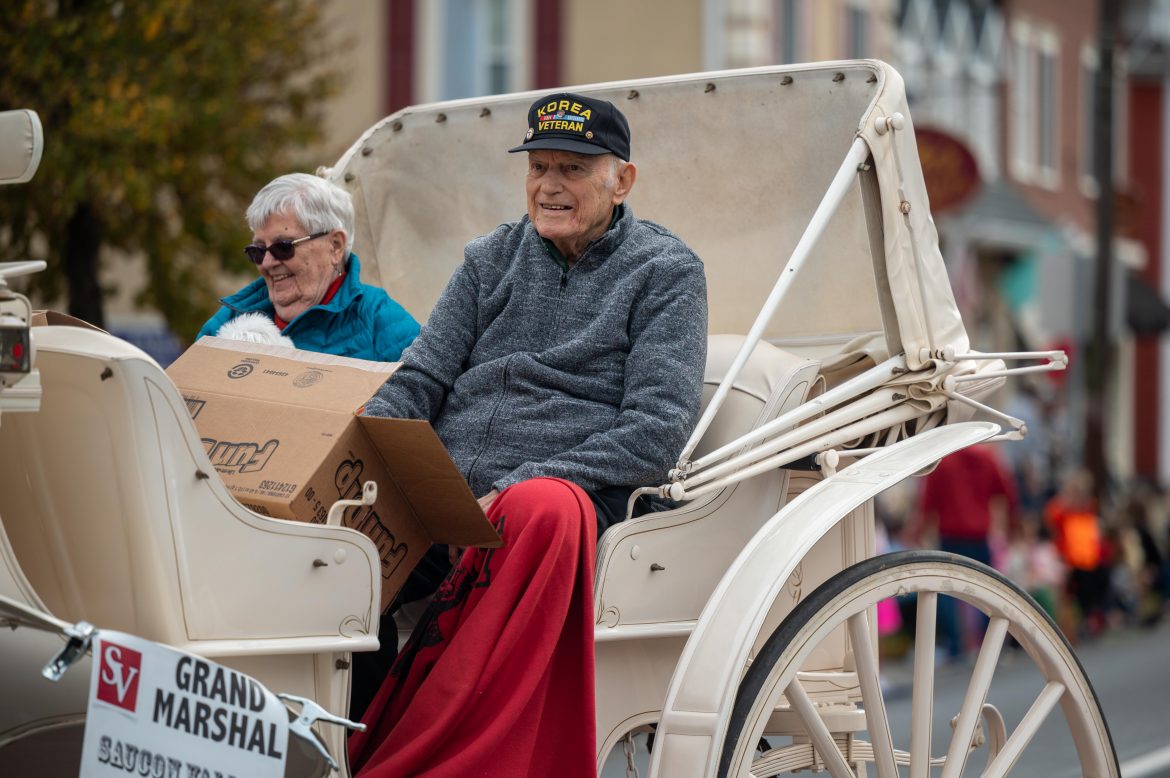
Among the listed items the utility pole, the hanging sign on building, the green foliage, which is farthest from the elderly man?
the utility pole

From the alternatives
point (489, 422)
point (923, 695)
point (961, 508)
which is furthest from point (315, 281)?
point (961, 508)

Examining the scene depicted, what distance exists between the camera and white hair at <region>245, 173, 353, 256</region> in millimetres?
4344

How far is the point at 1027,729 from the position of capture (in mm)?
4227

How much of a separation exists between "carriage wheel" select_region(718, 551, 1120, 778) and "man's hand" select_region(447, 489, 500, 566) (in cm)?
67

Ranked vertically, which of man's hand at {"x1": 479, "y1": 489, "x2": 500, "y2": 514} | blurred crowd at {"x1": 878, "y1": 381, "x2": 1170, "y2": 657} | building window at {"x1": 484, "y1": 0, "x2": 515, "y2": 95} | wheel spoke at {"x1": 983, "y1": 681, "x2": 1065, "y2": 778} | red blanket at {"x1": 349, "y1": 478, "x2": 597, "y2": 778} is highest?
building window at {"x1": 484, "y1": 0, "x2": 515, "y2": 95}

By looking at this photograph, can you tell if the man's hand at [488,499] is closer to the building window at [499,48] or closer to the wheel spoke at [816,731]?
the wheel spoke at [816,731]

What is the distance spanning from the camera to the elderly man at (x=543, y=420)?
3434 millimetres

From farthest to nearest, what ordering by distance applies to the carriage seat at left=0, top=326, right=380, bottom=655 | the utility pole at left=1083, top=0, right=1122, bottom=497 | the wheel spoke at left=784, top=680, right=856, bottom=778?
1. the utility pole at left=1083, top=0, right=1122, bottom=497
2. the wheel spoke at left=784, top=680, right=856, bottom=778
3. the carriage seat at left=0, top=326, right=380, bottom=655

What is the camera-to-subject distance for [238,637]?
124 inches

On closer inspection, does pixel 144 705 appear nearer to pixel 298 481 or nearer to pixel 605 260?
pixel 298 481

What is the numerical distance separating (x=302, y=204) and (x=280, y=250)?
0.47 ft

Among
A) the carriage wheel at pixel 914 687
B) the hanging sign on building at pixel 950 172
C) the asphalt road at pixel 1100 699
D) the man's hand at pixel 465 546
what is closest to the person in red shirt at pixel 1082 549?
the asphalt road at pixel 1100 699

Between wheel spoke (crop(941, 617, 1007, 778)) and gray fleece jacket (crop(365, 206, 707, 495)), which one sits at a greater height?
gray fleece jacket (crop(365, 206, 707, 495))

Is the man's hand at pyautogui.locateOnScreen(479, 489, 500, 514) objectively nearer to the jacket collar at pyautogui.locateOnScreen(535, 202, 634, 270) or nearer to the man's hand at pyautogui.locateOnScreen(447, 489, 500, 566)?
the man's hand at pyautogui.locateOnScreen(447, 489, 500, 566)
